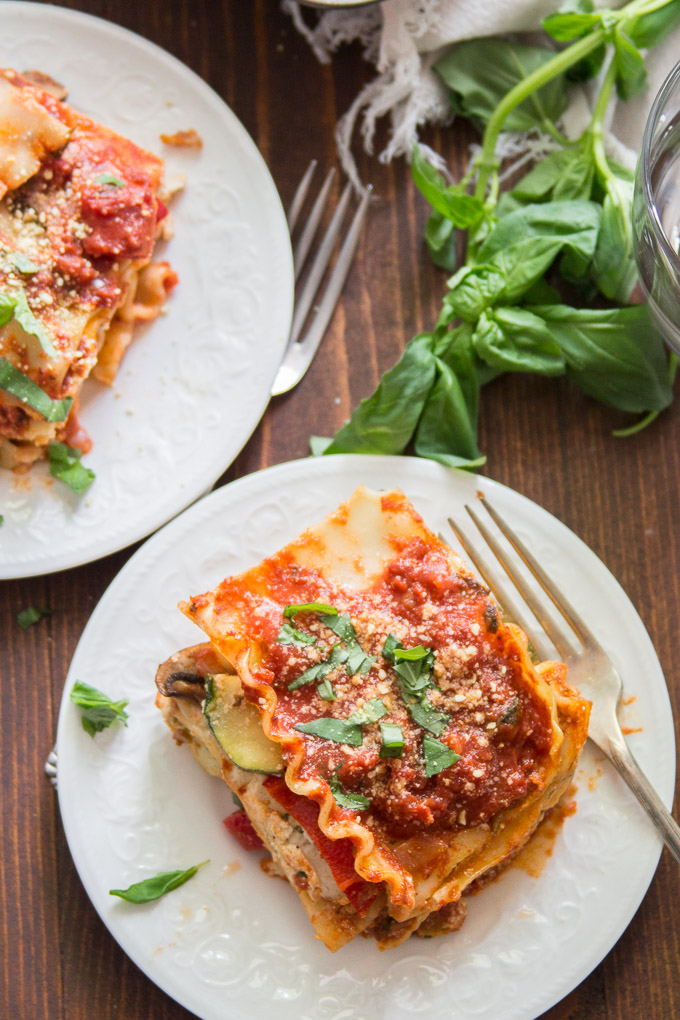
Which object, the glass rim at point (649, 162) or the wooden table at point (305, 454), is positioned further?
the wooden table at point (305, 454)

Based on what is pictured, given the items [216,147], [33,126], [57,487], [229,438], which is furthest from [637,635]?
[33,126]

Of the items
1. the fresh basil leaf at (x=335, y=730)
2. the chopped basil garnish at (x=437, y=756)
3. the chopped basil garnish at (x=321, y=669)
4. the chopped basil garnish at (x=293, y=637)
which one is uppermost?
the chopped basil garnish at (x=293, y=637)

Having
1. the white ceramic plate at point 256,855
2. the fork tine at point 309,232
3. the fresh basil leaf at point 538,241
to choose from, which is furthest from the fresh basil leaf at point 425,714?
the fork tine at point 309,232

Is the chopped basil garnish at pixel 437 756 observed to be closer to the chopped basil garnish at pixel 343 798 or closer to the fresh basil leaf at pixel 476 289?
the chopped basil garnish at pixel 343 798

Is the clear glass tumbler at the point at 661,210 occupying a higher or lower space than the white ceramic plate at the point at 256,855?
higher

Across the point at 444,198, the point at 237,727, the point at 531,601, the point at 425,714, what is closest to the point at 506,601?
the point at 531,601

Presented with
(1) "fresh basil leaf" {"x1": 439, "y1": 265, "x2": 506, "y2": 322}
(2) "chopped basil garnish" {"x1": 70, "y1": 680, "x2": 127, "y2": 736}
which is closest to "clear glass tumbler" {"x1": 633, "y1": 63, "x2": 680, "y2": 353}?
(1) "fresh basil leaf" {"x1": 439, "y1": 265, "x2": 506, "y2": 322}

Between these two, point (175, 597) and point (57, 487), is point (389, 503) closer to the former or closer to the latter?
point (175, 597)

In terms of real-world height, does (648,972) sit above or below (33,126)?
below

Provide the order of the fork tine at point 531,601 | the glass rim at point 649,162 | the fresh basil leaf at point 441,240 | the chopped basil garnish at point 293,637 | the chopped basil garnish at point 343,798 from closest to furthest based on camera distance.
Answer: the chopped basil garnish at point 343,798 < the chopped basil garnish at point 293,637 < the glass rim at point 649,162 < the fork tine at point 531,601 < the fresh basil leaf at point 441,240
